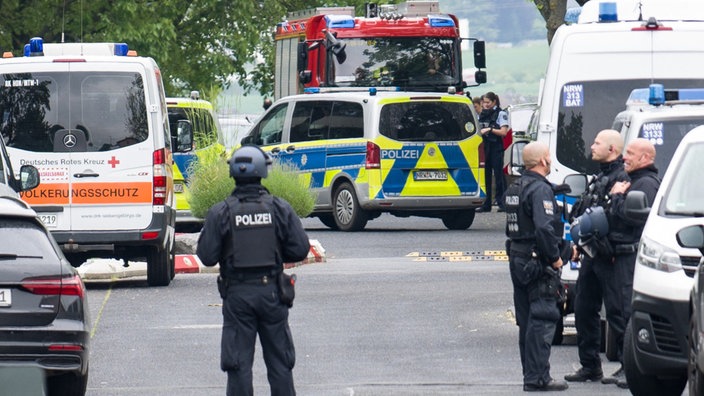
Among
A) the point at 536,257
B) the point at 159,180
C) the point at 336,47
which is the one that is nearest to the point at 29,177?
the point at 159,180

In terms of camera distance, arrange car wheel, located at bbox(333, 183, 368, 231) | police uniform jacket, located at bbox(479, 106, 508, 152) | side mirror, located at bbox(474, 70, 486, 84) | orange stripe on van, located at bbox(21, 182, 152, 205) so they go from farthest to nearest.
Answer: side mirror, located at bbox(474, 70, 486, 84) → police uniform jacket, located at bbox(479, 106, 508, 152) → car wheel, located at bbox(333, 183, 368, 231) → orange stripe on van, located at bbox(21, 182, 152, 205)

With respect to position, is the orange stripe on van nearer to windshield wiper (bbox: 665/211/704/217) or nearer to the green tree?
windshield wiper (bbox: 665/211/704/217)

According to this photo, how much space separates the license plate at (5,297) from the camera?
9695 millimetres

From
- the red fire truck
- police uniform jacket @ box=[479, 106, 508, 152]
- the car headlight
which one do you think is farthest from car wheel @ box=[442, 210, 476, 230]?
the car headlight

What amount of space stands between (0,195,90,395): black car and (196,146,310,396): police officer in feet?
2.59

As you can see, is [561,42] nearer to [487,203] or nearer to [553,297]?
[553,297]

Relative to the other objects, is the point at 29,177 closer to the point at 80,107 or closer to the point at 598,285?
the point at 80,107

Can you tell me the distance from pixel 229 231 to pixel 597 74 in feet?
20.2

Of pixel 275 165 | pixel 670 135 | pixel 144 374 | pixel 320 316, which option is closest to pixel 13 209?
pixel 144 374

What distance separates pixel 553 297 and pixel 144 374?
2.85m

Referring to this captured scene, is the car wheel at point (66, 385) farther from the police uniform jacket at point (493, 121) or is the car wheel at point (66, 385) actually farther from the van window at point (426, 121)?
the police uniform jacket at point (493, 121)

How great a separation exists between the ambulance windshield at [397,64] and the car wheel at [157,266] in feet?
33.8

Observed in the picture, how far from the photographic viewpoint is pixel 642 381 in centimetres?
1075

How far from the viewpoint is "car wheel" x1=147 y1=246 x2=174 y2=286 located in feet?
59.7
